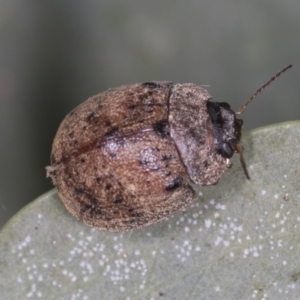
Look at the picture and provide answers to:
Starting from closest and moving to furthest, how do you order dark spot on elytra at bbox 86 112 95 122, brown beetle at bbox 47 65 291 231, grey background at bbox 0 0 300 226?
brown beetle at bbox 47 65 291 231
dark spot on elytra at bbox 86 112 95 122
grey background at bbox 0 0 300 226

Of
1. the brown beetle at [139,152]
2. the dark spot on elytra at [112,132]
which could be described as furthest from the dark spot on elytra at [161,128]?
the dark spot on elytra at [112,132]

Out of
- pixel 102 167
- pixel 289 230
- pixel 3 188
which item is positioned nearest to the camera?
pixel 102 167

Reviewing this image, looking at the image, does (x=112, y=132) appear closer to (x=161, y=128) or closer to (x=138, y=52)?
(x=161, y=128)

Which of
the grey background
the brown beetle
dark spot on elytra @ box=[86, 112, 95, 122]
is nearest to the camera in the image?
the brown beetle

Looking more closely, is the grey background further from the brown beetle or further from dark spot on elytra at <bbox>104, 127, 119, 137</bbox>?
dark spot on elytra at <bbox>104, 127, 119, 137</bbox>

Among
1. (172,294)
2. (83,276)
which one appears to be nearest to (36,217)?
(83,276)

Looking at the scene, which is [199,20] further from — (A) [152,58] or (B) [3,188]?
(B) [3,188]

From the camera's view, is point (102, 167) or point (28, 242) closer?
point (102, 167)

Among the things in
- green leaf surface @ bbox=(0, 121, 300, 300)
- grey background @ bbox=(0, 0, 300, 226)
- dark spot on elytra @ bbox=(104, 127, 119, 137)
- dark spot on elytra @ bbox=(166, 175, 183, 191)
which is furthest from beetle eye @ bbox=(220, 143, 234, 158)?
grey background @ bbox=(0, 0, 300, 226)
